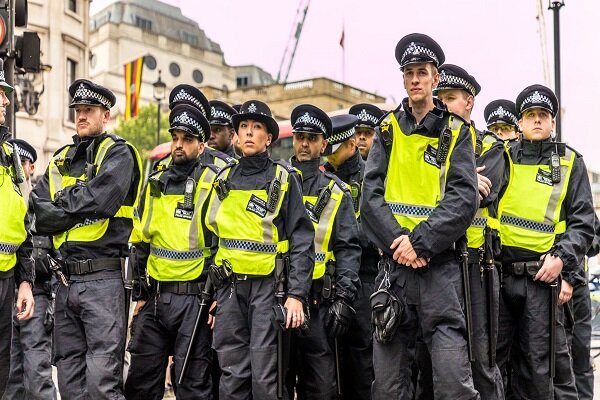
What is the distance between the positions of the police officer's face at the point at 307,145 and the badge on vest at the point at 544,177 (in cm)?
178

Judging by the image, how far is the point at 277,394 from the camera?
5852 millimetres

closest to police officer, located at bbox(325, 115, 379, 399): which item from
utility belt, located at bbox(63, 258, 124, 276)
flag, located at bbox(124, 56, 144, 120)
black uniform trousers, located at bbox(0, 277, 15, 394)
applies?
utility belt, located at bbox(63, 258, 124, 276)

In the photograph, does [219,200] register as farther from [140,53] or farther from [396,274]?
[140,53]

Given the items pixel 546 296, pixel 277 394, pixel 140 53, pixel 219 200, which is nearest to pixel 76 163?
pixel 219 200

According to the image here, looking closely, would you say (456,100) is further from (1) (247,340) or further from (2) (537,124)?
(1) (247,340)

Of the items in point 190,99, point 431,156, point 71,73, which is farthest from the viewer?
point 71,73

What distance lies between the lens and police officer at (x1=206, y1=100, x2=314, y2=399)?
5.88 meters

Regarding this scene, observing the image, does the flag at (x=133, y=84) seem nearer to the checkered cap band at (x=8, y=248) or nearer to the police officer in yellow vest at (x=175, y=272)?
the police officer in yellow vest at (x=175, y=272)

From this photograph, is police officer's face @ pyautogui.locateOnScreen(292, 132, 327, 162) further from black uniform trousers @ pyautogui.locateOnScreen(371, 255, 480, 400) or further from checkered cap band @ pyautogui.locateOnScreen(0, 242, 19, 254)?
checkered cap band @ pyautogui.locateOnScreen(0, 242, 19, 254)

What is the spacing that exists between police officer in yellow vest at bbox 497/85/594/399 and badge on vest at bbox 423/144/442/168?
1182 millimetres

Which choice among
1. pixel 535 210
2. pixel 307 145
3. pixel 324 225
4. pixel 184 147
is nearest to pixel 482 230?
pixel 535 210

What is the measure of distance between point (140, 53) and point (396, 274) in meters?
68.6

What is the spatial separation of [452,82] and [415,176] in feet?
3.80

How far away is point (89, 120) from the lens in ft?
20.6
